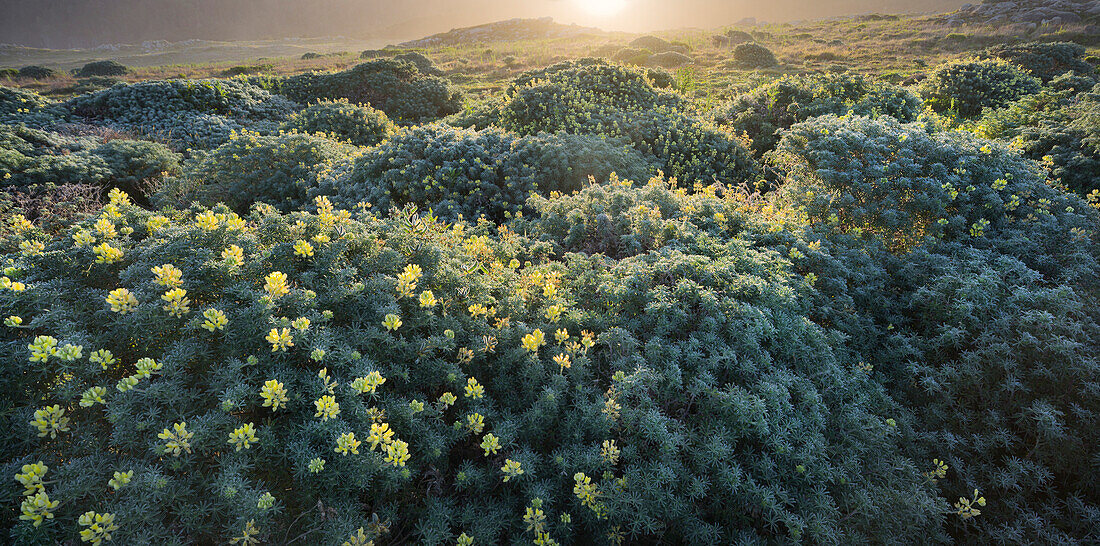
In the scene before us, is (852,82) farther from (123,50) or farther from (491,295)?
(123,50)

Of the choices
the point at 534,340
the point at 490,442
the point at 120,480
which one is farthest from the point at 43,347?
the point at 534,340

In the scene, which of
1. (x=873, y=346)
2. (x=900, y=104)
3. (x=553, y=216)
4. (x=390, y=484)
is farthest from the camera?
(x=900, y=104)

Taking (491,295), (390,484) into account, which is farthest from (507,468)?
(491,295)

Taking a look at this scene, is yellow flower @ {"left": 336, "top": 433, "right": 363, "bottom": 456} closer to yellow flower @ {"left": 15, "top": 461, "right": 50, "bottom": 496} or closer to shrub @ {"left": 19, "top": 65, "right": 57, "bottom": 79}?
yellow flower @ {"left": 15, "top": 461, "right": 50, "bottom": 496}

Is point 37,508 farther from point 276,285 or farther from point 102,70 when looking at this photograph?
point 102,70

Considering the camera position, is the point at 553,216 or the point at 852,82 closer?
the point at 553,216

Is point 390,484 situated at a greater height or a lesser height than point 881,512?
greater
